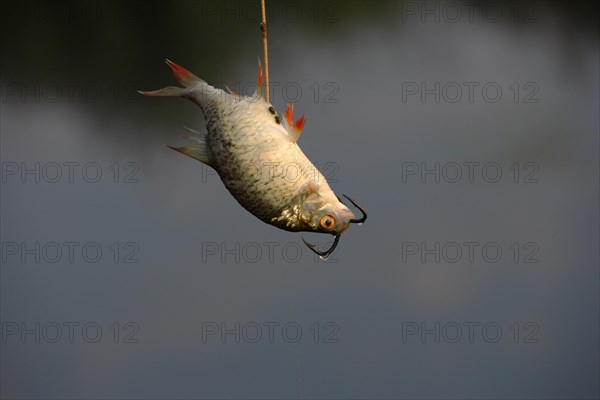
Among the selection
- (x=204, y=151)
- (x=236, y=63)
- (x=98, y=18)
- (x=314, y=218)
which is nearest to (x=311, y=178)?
(x=314, y=218)

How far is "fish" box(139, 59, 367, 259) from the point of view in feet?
8.24

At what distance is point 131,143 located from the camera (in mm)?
4703

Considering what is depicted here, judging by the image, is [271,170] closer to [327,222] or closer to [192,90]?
[327,222]

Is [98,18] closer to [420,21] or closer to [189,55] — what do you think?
[189,55]

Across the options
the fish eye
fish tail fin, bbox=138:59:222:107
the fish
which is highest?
fish tail fin, bbox=138:59:222:107

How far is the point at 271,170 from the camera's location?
2.51m

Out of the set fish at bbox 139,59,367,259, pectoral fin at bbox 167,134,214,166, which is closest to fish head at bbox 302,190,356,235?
fish at bbox 139,59,367,259

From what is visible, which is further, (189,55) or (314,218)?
(189,55)

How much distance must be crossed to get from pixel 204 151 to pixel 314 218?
357mm

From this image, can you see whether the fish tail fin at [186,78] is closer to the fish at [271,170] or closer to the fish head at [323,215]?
the fish at [271,170]

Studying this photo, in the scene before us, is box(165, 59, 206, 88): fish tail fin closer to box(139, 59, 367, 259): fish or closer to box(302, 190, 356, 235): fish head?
box(139, 59, 367, 259): fish

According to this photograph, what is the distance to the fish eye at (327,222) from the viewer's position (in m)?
2.52

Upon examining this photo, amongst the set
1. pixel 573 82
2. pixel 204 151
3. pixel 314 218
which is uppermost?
pixel 573 82

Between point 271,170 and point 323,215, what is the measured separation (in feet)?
0.57
